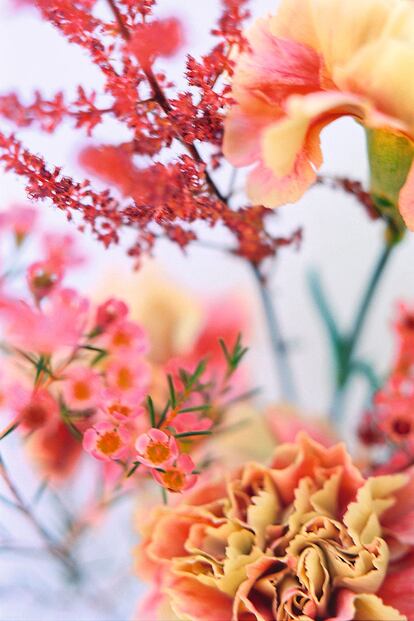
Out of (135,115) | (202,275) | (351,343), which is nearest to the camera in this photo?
(135,115)

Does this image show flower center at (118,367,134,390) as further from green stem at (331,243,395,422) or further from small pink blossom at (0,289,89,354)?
green stem at (331,243,395,422)

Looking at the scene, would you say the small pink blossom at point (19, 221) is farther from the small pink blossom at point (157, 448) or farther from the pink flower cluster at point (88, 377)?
the small pink blossom at point (157, 448)

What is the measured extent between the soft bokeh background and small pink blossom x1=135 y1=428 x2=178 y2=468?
0.32ft

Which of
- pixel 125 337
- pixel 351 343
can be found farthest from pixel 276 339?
pixel 125 337

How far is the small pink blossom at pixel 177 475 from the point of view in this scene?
9.2 inches

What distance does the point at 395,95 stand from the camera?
206 mm

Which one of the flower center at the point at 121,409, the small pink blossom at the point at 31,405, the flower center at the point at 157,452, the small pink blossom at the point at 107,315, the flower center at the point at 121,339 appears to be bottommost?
the small pink blossom at the point at 31,405

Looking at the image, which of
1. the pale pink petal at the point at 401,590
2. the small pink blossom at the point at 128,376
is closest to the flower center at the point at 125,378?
the small pink blossom at the point at 128,376

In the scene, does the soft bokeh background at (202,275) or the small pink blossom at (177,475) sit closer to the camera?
the small pink blossom at (177,475)

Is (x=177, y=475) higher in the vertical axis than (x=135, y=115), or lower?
lower

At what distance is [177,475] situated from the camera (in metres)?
0.24

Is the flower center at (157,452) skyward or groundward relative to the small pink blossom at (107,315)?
groundward

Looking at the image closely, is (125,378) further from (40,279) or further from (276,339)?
(276,339)

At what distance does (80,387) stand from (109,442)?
30mm
